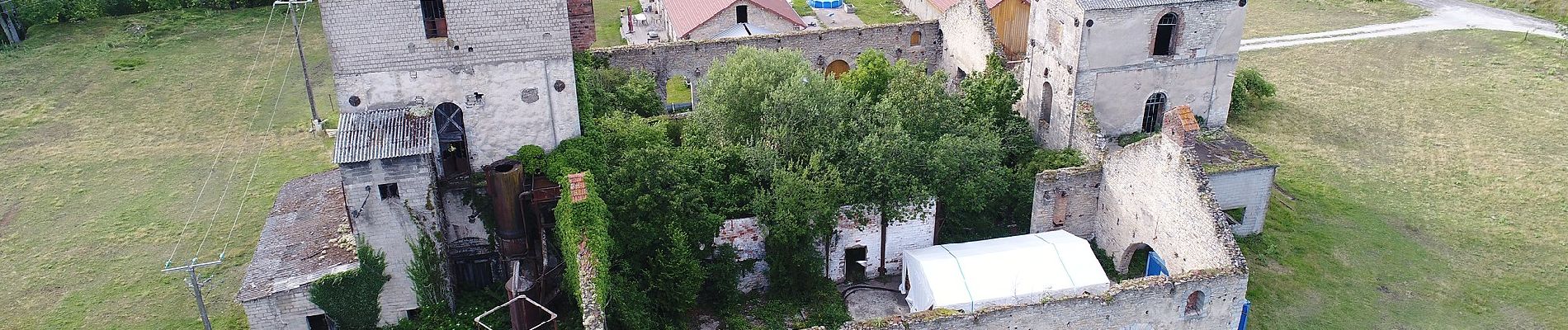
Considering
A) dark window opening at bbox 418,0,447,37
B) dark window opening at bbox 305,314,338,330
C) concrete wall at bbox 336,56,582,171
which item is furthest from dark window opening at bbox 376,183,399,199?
dark window opening at bbox 418,0,447,37

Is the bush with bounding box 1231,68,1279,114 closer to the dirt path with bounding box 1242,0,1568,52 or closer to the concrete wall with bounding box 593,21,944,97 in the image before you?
the dirt path with bounding box 1242,0,1568,52

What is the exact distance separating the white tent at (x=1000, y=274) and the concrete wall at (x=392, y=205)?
9.82 m

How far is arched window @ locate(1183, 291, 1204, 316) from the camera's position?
19297 mm

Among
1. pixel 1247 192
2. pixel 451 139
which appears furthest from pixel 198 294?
pixel 1247 192

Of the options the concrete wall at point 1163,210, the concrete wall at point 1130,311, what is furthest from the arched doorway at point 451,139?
the concrete wall at point 1163,210

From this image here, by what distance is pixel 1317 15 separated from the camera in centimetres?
4741

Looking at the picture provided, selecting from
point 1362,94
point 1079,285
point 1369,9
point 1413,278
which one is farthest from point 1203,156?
point 1369,9

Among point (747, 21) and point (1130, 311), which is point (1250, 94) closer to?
point (747, 21)

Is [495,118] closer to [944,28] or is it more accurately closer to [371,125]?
[371,125]

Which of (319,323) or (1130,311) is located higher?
→ (1130,311)

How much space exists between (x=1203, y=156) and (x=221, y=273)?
2338 cm

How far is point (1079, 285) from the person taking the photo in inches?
824

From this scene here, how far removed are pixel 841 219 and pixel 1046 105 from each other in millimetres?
8152

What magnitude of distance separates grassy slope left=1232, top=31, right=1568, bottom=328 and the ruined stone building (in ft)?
8.64
